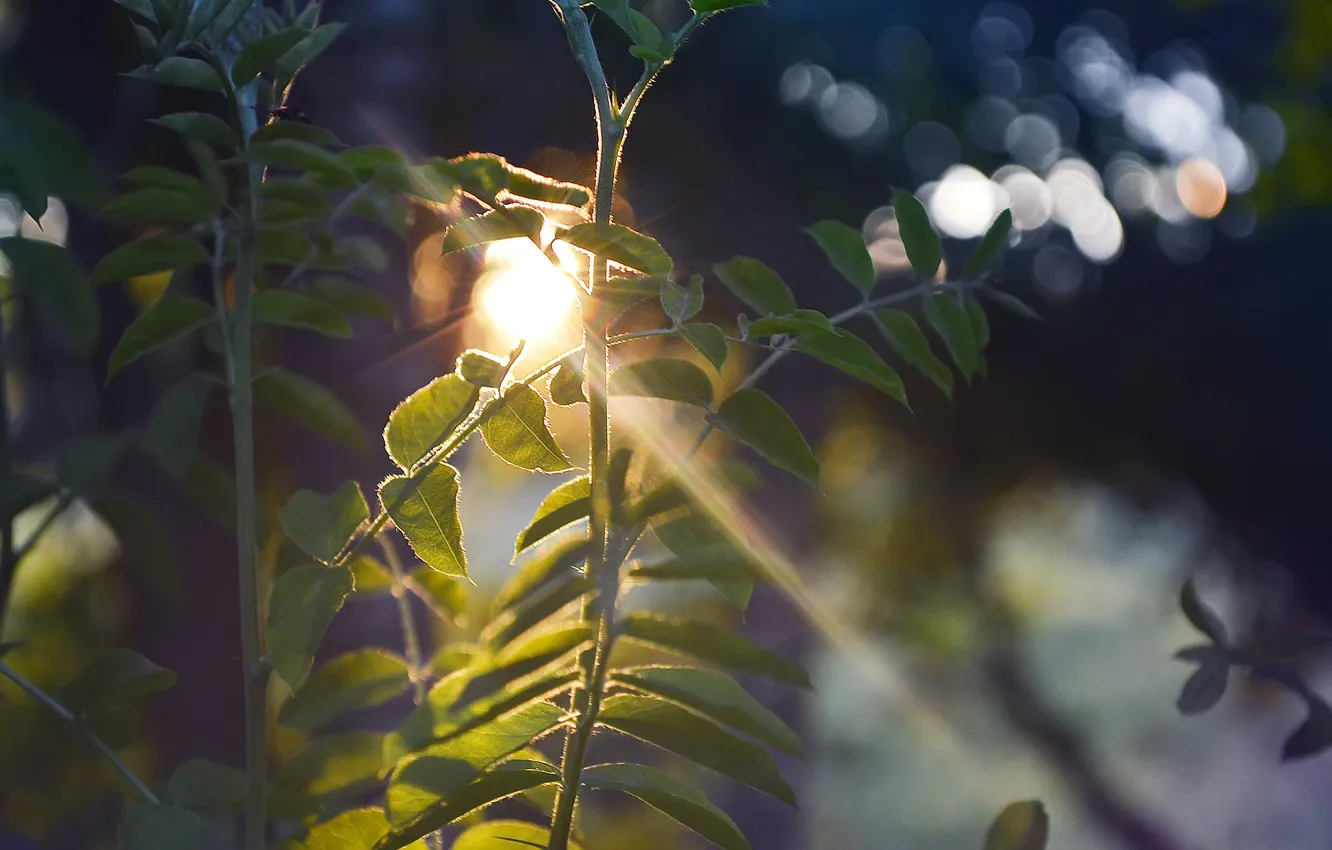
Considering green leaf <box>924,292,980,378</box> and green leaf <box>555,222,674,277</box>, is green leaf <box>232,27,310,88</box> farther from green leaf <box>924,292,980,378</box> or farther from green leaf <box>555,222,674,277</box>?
green leaf <box>924,292,980,378</box>

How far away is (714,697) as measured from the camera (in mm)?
363

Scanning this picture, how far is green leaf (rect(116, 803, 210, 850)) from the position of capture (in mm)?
407

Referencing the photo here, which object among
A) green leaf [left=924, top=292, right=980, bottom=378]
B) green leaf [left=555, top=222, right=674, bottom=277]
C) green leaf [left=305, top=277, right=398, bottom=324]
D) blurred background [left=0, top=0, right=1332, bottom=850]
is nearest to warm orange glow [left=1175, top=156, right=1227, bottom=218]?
blurred background [left=0, top=0, right=1332, bottom=850]

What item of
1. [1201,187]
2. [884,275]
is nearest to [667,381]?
[884,275]

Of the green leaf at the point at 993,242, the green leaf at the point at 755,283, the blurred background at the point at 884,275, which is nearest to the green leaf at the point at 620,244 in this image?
the green leaf at the point at 755,283

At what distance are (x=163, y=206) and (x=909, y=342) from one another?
1.09 ft

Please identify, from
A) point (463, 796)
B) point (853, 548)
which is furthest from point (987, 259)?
point (853, 548)

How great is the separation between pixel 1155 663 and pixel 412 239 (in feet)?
17.6

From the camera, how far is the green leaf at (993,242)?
47cm

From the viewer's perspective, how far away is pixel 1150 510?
6.48 ft

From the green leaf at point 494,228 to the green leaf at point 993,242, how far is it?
0.25 m

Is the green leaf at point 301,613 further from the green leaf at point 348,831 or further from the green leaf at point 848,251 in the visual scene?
the green leaf at point 848,251

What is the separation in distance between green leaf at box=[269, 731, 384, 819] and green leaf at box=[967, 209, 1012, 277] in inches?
14.1

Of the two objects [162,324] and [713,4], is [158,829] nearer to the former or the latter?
[162,324]
